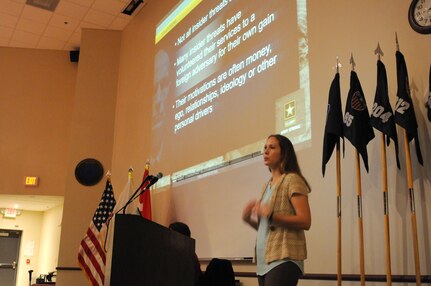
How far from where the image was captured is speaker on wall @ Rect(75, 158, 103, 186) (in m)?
6.03

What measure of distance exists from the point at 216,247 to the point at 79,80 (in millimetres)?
3826

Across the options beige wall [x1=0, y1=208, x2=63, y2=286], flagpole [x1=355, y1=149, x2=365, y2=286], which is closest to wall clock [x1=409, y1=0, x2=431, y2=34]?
flagpole [x1=355, y1=149, x2=365, y2=286]

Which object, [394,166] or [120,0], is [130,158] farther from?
[394,166]

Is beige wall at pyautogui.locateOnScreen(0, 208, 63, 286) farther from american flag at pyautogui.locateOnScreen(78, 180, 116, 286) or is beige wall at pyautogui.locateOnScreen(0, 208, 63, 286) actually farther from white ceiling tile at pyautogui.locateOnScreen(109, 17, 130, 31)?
american flag at pyautogui.locateOnScreen(78, 180, 116, 286)

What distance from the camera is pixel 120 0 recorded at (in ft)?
19.5

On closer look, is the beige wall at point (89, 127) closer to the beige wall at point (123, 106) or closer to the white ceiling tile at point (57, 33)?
the beige wall at point (123, 106)

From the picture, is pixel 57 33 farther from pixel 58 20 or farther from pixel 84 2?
pixel 84 2

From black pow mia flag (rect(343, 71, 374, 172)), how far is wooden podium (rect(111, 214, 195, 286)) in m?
1.00

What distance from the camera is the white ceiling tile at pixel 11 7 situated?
6056 millimetres

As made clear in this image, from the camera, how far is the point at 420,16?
7.59 ft

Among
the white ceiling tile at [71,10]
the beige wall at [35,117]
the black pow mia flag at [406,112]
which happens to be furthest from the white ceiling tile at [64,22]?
the black pow mia flag at [406,112]

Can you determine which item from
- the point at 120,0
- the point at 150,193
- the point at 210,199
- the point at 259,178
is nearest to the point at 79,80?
the point at 120,0

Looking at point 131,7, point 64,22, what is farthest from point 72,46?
point 131,7

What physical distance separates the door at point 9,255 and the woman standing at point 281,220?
8.40m
